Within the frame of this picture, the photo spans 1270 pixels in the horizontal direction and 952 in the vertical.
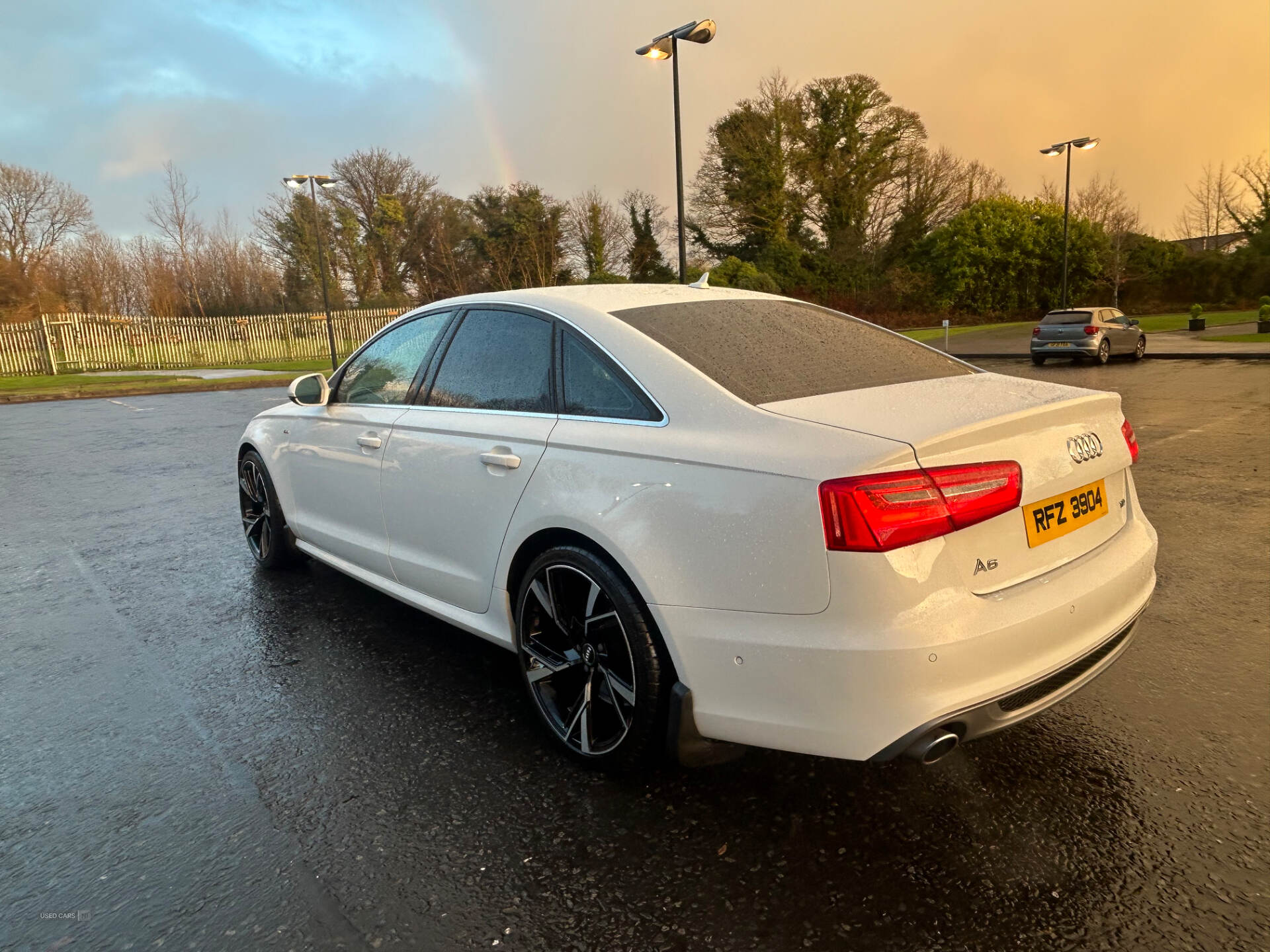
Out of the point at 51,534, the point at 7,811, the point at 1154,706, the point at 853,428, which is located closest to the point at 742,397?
the point at 853,428

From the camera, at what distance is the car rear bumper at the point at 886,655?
209 centimetres

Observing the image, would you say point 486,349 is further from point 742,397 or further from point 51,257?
point 51,257

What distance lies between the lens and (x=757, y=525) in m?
2.22

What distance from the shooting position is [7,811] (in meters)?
2.66

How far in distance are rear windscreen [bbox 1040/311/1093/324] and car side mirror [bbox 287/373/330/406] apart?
20397 millimetres

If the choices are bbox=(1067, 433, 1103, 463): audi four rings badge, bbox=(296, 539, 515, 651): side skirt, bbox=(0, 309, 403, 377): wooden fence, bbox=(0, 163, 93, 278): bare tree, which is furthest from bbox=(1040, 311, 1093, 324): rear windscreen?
bbox=(0, 163, 93, 278): bare tree

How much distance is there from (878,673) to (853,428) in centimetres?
63

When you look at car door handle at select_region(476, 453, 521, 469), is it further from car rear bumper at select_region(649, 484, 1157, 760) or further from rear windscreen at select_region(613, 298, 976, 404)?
car rear bumper at select_region(649, 484, 1157, 760)

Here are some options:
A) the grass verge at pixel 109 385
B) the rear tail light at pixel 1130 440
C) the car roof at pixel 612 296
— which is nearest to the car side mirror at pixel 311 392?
the car roof at pixel 612 296

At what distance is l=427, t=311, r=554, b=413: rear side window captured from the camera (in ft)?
10.2

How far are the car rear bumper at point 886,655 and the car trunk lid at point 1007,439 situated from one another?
7 centimetres

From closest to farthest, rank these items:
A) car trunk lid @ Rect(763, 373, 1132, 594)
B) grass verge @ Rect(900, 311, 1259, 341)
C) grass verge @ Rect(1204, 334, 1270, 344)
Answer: car trunk lid @ Rect(763, 373, 1132, 594) → grass verge @ Rect(1204, 334, 1270, 344) → grass verge @ Rect(900, 311, 1259, 341)

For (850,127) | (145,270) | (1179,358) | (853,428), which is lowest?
(1179,358)

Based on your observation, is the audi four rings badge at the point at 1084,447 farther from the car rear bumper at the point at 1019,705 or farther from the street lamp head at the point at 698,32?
the street lamp head at the point at 698,32
